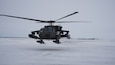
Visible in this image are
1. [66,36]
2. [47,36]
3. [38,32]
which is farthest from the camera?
A: [66,36]

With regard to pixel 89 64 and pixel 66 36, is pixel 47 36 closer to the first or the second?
pixel 66 36

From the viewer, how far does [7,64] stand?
11.3 meters

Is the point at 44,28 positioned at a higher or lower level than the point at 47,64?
higher

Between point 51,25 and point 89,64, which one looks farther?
point 51,25

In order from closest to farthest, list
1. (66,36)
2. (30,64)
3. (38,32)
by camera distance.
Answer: (30,64) < (38,32) < (66,36)

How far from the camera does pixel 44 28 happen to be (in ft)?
79.5

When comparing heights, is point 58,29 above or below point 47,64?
above

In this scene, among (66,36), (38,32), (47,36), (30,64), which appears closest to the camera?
(30,64)

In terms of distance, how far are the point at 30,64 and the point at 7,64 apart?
1323mm

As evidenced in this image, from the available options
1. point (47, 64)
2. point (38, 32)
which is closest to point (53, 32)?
point (38, 32)

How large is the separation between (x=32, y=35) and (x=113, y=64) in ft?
51.4

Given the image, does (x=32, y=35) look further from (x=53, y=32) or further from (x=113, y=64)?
(x=113, y=64)

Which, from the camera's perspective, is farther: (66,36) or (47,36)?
(66,36)

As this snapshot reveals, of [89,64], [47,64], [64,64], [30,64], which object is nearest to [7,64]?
[30,64]
